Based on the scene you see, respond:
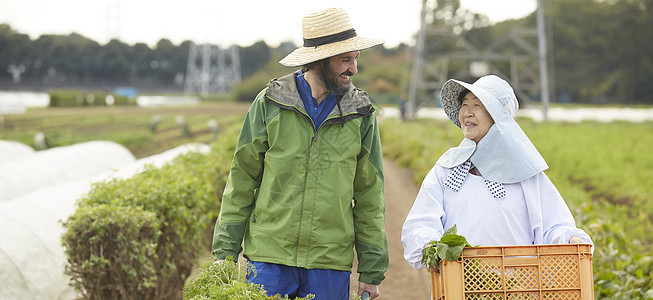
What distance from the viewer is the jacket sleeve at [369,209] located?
124 inches

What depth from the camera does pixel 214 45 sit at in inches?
2682

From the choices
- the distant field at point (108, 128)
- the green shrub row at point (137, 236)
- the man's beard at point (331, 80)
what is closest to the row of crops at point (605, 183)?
the man's beard at point (331, 80)

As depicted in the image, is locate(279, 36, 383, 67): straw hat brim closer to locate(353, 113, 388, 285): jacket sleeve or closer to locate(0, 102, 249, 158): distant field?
locate(353, 113, 388, 285): jacket sleeve

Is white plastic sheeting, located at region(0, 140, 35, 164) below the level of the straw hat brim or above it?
below

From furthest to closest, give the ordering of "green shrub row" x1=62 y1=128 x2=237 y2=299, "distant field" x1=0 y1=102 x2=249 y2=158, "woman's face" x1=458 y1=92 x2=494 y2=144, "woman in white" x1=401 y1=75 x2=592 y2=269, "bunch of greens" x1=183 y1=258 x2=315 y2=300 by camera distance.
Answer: "distant field" x1=0 y1=102 x2=249 y2=158 → "green shrub row" x1=62 y1=128 x2=237 y2=299 → "woman's face" x1=458 y1=92 x2=494 y2=144 → "woman in white" x1=401 y1=75 x2=592 y2=269 → "bunch of greens" x1=183 y1=258 x2=315 y2=300

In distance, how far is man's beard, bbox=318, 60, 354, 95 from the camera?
10.1ft

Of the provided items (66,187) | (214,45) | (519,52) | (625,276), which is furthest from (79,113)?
(519,52)

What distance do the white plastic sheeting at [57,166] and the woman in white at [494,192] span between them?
319 inches

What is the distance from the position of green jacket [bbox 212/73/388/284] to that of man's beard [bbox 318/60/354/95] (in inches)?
2.1

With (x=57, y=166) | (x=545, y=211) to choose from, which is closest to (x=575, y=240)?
(x=545, y=211)

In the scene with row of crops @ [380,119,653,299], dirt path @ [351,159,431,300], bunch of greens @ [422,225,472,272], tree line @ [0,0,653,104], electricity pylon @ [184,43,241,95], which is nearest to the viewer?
bunch of greens @ [422,225,472,272]

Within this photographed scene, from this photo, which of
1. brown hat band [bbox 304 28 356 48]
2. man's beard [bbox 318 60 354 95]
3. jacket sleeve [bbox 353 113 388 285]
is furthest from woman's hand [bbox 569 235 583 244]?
brown hat band [bbox 304 28 356 48]

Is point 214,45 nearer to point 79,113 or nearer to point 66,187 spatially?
point 79,113

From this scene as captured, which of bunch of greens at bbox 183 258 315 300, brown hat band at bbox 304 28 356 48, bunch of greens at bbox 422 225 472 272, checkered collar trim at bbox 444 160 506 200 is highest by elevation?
brown hat band at bbox 304 28 356 48
